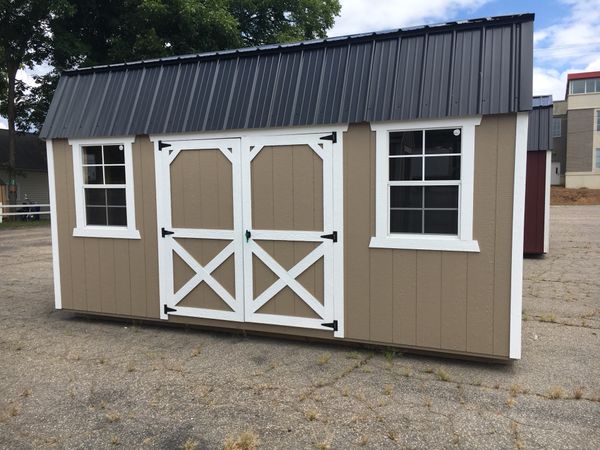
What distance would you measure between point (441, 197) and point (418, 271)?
0.72 meters

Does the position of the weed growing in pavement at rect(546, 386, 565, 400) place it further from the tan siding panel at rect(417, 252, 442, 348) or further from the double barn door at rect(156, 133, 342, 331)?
the double barn door at rect(156, 133, 342, 331)

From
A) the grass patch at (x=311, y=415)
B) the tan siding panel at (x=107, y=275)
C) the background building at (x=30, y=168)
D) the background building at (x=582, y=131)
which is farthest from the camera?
the background building at (x=582, y=131)

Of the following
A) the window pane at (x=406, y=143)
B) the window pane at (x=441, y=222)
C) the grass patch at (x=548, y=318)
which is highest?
the window pane at (x=406, y=143)

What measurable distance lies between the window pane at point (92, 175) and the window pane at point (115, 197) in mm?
205

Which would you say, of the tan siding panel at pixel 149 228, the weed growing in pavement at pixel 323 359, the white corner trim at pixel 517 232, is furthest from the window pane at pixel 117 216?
the white corner trim at pixel 517 232

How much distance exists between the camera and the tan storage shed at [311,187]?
4266 millimetres

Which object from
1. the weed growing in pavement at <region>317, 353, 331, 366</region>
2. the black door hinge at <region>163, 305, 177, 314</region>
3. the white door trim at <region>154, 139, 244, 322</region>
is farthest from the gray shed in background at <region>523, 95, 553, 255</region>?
the black door hinge at <region>163, 305, 177, 314</region>

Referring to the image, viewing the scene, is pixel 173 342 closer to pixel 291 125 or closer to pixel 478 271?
pixel 291 125

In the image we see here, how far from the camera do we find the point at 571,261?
10016mm

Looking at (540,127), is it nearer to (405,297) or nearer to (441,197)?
(441,197)

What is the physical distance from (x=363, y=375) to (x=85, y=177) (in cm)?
406

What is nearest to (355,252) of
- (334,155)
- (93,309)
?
(334,155)

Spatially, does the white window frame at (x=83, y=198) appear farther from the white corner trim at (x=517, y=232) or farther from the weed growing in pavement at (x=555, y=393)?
the weed growing in pavement at (x=555, y=393)

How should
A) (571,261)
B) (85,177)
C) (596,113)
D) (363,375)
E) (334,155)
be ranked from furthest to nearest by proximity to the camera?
(596,113) < (571,261) < (85,177) < (334,155) < (363,375)
